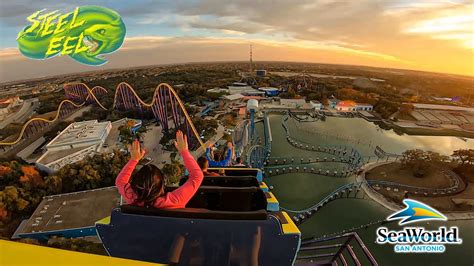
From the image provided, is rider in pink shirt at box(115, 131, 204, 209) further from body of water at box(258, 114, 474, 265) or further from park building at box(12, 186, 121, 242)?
body of water at box(258, 114, 474, 265)

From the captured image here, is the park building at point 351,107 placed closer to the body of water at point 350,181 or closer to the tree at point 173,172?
the body of water at point 350,181

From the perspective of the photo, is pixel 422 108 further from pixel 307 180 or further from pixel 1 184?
pixel 1 184

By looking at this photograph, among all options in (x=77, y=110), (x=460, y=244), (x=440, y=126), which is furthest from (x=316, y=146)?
(x=77, y=110)

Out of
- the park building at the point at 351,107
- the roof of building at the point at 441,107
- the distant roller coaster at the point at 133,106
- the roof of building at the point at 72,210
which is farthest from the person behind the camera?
the roof of building at the point at 441,107

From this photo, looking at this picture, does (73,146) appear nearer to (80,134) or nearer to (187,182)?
(80,134)

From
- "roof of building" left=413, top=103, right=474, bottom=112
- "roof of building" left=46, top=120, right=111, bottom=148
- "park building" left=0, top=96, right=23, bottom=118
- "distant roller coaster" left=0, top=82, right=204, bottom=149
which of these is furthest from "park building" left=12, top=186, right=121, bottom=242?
"roof of building" left=413, top=103, right=474, bottom=112

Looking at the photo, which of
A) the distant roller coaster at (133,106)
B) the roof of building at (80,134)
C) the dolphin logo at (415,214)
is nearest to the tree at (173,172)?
the distant roller coaster at (133,106)
